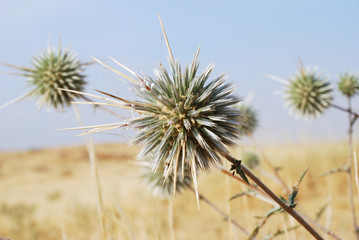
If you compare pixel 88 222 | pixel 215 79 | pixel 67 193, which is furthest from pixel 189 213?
pixel 215 79

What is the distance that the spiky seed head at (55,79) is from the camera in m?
2.65

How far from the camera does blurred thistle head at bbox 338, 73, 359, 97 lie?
319 cm

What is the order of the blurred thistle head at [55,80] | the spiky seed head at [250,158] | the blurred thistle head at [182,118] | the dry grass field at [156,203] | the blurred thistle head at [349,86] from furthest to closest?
the dry grass field at [156,203] → the spiky seed head at [250,158] → the blurred thistle head at [349,86] → the blurred thistle head at [55,80] → the blurred thistle head at [182,118]

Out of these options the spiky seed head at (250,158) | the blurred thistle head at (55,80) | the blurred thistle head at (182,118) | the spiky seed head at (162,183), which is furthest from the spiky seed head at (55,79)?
Answer: the spiky seed head at (250,158)

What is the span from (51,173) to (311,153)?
12.3m

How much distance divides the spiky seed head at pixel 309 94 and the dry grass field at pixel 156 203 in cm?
83

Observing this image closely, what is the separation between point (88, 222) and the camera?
8.00 metres

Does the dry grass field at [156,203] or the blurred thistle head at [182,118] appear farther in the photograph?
the dry grass field at [156,203]

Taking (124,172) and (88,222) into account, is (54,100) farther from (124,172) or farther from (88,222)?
(124,172)

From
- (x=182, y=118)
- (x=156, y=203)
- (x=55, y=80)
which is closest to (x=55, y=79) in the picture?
(x=55, y=80)

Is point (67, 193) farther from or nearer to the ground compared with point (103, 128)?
nearer to the ground

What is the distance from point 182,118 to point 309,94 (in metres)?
2.48

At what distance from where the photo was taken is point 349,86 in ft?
10.5

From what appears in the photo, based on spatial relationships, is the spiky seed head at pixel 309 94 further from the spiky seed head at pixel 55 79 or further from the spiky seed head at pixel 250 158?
the spiky seed head at pixel 55 79
